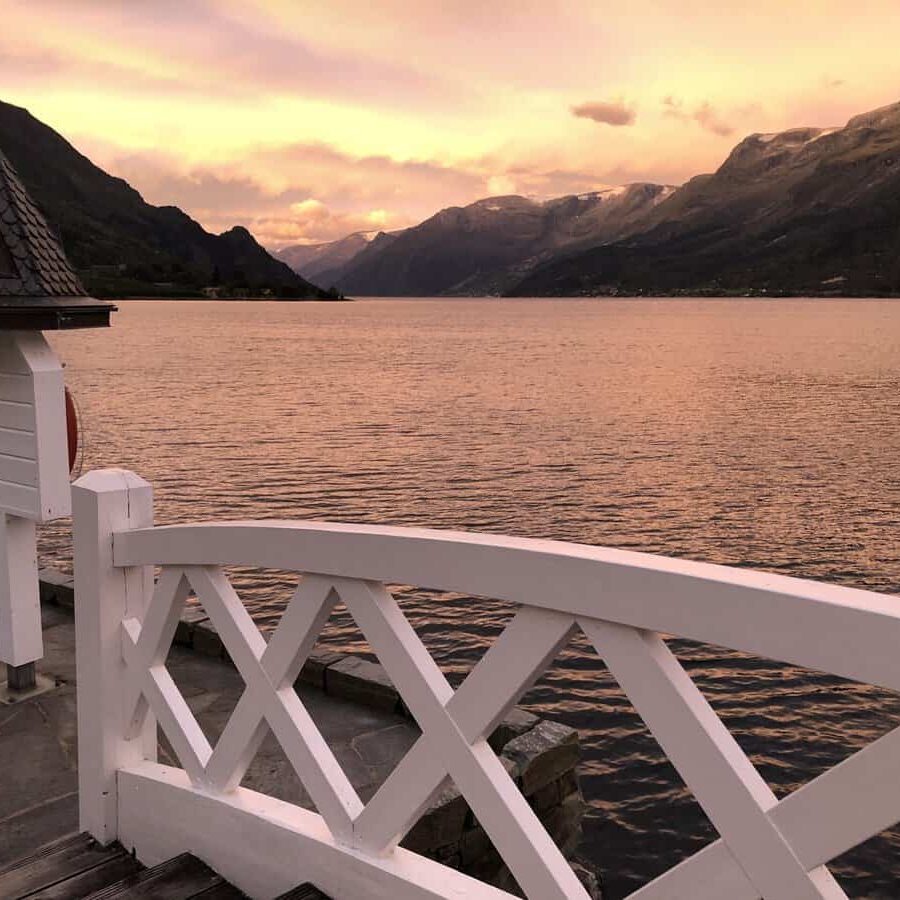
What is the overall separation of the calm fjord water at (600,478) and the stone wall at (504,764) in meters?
2.65

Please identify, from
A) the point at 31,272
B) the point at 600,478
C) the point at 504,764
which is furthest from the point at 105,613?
the point at 600,478

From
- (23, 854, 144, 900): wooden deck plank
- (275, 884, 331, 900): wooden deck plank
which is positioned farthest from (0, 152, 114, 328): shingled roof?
(275, 884, 331, 900): wooden deck plank

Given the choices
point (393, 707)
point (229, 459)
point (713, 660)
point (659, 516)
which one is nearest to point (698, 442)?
point (659, 516)

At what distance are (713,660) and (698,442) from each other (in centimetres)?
2116

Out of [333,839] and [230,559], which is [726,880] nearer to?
[333,839]

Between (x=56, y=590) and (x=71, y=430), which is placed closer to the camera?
(x=71, y=430)

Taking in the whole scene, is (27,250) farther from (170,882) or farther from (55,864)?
(170,882)

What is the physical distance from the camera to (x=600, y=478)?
26906 millimetres

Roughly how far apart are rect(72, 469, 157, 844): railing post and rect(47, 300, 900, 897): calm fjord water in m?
6.92

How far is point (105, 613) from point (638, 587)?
2399 millimetres

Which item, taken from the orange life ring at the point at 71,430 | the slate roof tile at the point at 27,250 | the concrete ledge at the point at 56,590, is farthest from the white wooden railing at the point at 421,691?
the concrete ledge at the point at 56,590

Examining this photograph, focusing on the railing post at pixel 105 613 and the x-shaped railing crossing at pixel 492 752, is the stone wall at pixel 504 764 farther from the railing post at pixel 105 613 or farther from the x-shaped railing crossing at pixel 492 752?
the x-shaped railing crossing at pixel 492 752

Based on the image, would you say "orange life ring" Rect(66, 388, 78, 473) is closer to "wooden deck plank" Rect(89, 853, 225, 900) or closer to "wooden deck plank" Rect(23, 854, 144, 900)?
"wooden deck plank" Rect(23, 854, 144, 900)

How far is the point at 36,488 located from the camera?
19.9 ft
